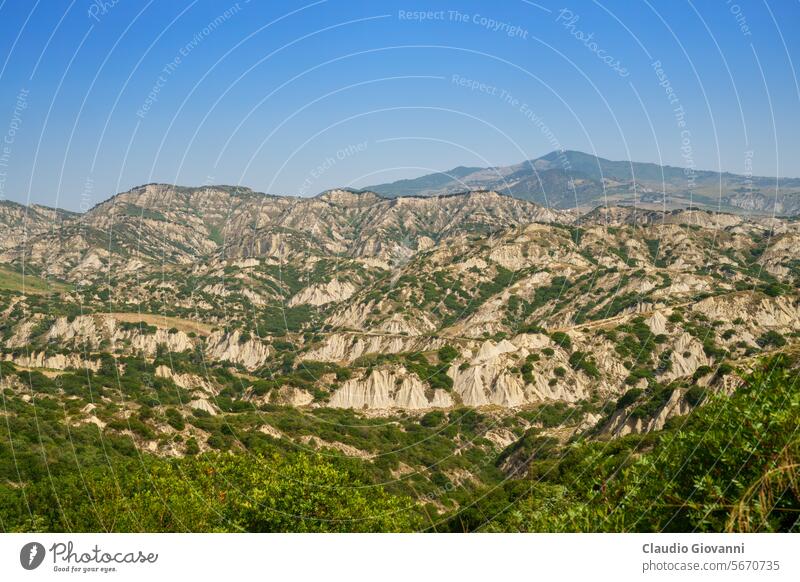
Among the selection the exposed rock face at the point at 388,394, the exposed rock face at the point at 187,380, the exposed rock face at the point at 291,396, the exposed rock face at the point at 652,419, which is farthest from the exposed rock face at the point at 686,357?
the exposed rock face at the point at 187,380

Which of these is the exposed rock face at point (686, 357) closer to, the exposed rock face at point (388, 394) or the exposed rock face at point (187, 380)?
the exposed rock face at point (388, 394)

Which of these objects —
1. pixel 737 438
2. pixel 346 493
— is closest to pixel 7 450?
pixel 346 493

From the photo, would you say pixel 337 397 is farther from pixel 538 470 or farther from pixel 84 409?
pixel 538 470

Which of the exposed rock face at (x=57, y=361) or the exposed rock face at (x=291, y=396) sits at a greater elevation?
the exposed rock face at (x=57, y=361)

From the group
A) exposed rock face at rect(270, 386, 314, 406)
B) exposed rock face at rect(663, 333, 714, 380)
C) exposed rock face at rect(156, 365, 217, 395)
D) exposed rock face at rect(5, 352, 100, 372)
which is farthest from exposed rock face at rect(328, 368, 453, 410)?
exposed rock face at rect(5, 352, 100, 372)

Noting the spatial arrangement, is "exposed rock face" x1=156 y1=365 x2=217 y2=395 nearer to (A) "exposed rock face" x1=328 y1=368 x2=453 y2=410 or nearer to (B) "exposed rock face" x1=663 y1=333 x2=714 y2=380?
(A) "exposed rock face" x1=328 y1=368 x2=453 y2=410

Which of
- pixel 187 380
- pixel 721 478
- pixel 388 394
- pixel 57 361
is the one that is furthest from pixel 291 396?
pixel 721 478

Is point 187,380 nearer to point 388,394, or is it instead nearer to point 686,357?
point 388,394
